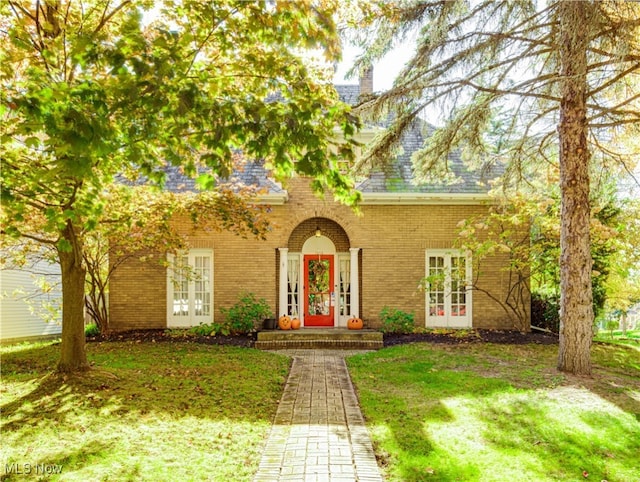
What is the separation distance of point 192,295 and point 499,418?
1085 cm

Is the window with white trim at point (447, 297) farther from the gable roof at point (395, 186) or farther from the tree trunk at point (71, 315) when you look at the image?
the tree trunk at point (71, 315)

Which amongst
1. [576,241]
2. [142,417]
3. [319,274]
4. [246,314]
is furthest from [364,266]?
[142,417]

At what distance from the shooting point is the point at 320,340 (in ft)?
42.7

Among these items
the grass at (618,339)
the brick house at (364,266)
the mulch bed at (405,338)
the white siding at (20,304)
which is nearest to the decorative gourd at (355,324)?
the brick house at (364,266)

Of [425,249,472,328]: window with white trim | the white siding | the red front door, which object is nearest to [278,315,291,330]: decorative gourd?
the red front door

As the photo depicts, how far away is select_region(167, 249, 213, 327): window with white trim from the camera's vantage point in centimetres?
1521

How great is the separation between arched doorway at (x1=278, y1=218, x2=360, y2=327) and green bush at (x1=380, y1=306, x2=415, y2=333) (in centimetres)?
131

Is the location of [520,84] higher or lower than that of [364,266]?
higher

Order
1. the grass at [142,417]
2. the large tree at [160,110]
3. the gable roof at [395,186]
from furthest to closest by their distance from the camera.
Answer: the gable roof at [395,186]
the grass at [142,417]
the large tree at [160,110]

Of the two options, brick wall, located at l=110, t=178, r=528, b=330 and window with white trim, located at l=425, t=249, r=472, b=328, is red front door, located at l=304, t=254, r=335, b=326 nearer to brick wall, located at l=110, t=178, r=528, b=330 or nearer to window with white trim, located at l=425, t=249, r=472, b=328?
brick wall, located at l=110, t=178, r=528, b=330

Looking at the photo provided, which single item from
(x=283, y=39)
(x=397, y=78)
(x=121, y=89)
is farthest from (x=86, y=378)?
(x=397, y=78)

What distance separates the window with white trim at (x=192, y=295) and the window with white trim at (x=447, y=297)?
6.74 metres

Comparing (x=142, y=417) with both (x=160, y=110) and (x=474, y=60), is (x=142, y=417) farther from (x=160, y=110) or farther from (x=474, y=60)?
(x=474, y=60)

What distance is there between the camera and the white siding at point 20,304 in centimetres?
1617
